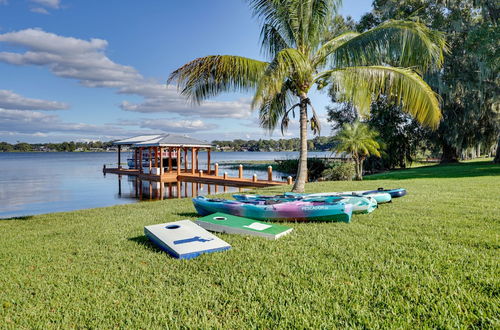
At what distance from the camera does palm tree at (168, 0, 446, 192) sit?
794 cm

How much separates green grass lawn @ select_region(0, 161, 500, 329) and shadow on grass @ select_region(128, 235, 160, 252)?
0.02 metres

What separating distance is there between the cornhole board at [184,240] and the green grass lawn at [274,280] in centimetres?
12

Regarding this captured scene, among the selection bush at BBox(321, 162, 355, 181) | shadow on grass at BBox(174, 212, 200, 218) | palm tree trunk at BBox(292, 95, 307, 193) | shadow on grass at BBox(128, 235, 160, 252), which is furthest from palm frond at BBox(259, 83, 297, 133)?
bush at BBox(321, 162, 355, 181)

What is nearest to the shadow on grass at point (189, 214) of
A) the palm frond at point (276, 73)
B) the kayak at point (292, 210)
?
the kayak at point (292, 210)

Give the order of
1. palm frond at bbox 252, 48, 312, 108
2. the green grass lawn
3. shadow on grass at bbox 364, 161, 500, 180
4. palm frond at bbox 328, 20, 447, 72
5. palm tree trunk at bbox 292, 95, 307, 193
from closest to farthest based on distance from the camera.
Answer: the green grass lawn < palm frond at bbox 252, 48, 312, 108 < palm frond at bbox 328, 20, 447, 72 < palm tree trunk at bbox 292, 95, 307, 193 < shadow on grass at bbox 364, 161, 500, 180

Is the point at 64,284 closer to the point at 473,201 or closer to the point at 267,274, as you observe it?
the point at 267,274

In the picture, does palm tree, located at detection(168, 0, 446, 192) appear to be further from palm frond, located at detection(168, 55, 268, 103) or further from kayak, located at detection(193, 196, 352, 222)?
kayak, located at detection(193, 196, 352, 222)

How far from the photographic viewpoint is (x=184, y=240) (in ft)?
14.1

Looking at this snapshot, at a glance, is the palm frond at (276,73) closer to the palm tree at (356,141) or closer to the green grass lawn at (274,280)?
the green grass lawn at (274,280)

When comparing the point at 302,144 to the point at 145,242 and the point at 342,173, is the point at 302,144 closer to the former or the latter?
the point at 145,242

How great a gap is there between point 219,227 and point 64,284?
2.31 meters

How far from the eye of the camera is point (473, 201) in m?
7.31

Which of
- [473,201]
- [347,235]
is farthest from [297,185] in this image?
[347,235]

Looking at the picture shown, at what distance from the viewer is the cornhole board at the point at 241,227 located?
4809 millimetres
